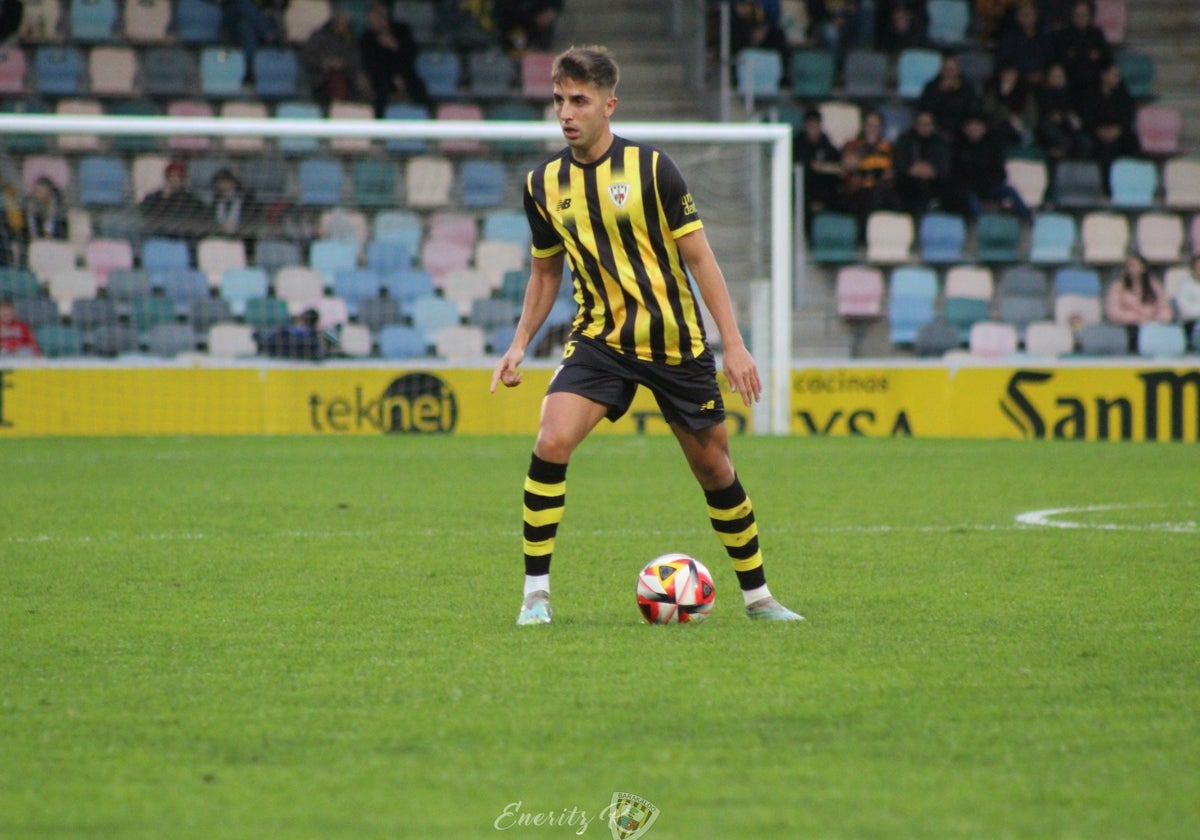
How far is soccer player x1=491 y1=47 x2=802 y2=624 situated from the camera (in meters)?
5.20

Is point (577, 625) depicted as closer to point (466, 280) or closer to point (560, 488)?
point (560, 488)

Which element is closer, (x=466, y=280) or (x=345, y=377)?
(x=345, y=377)

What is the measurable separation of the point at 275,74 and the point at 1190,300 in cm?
1116

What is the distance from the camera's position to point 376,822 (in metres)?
2.96

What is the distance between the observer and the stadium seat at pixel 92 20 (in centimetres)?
1934

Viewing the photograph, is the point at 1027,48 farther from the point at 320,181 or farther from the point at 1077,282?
the point at 320,181

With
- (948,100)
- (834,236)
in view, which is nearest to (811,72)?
(948,100)

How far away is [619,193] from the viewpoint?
521 cm

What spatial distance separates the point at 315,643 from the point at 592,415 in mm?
1161

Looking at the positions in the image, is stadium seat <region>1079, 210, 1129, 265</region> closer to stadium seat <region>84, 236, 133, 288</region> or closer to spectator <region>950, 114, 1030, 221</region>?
spectator <region>950, 114, 1030, 221</region>

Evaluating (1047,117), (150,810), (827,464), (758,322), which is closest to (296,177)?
(758,322)

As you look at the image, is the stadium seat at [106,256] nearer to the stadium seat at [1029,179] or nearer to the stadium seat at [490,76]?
the stadium seat at [490,76]

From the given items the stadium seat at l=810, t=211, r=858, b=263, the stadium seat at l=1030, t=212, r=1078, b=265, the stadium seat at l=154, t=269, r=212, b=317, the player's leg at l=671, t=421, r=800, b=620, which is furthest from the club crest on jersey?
the stadium seat at l=1030, t=212, r=1078, b=265

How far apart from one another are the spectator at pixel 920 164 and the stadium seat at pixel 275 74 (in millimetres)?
7342
